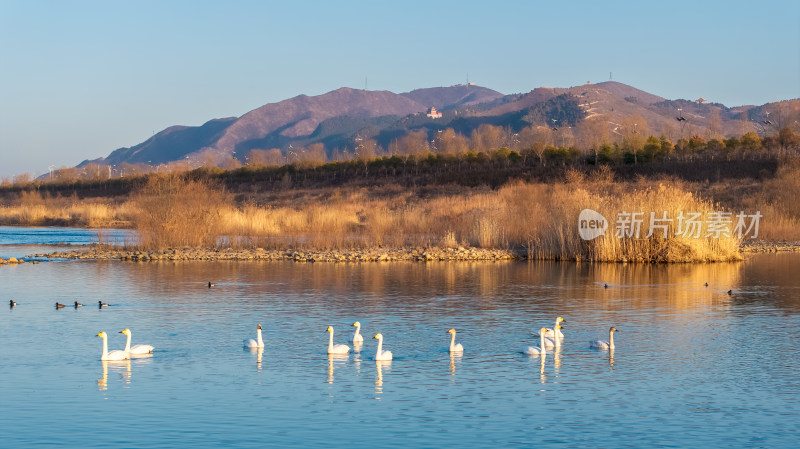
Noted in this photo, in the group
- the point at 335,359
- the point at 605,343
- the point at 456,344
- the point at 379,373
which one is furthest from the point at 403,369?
the point at 605,343

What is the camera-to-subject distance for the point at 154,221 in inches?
1492

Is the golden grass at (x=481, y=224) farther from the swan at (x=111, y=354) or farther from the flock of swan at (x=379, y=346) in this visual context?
the swan at (x=111, y=354)

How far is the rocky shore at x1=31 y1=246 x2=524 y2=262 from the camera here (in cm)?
3575

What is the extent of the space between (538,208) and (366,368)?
989 inches

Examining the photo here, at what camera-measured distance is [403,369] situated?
49.5 feet

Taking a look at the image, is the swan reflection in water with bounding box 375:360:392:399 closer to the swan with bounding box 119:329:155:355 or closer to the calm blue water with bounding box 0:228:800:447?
the calm blue water with bounding box 0:228:800:447

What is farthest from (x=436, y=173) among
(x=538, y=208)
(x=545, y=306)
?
(x=545, y=306)

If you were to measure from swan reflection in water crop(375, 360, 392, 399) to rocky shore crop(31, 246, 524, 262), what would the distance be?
2000 centimetres

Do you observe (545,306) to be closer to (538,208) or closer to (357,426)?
(357,426)

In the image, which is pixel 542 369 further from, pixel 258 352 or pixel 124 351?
pixel 124 351

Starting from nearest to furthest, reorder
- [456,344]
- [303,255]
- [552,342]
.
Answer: [456,344]
[552,342]
[303,255]

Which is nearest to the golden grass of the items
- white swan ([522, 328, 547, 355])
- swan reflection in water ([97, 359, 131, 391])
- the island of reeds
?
the island of reeds

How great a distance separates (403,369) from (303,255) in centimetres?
2149

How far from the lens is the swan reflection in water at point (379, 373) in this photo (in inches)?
533
